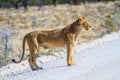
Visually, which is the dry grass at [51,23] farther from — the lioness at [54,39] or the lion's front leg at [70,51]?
the lion's front leg at [70,51]

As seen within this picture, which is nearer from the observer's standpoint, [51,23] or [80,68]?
[80,68]

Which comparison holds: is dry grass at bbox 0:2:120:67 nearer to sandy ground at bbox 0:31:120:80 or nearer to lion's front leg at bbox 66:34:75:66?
sandy ground at bbox 0:31:120:80

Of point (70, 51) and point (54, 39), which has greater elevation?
point (54, 39)

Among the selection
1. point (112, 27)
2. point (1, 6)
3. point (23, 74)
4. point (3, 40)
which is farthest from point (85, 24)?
point (1, 6)

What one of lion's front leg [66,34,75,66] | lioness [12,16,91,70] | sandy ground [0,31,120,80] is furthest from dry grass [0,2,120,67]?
lion's front leg [66,34,75,66]

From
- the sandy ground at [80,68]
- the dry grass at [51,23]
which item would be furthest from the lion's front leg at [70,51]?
the dry grass at [51,23]

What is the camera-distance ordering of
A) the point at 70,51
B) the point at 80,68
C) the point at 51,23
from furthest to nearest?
1. the point at 51,23
2. the point at 70,51
3. the point at 80,68

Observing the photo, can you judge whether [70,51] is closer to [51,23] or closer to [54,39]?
[54,39]

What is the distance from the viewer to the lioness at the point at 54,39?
466 inches

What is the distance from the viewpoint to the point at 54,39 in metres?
12.1

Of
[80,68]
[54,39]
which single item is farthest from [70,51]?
[80,68]

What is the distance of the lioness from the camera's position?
1184 cm

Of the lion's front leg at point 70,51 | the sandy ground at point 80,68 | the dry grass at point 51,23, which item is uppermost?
the lion's front leg at point 70,51

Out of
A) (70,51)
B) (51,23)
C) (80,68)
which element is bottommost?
(51,23)
